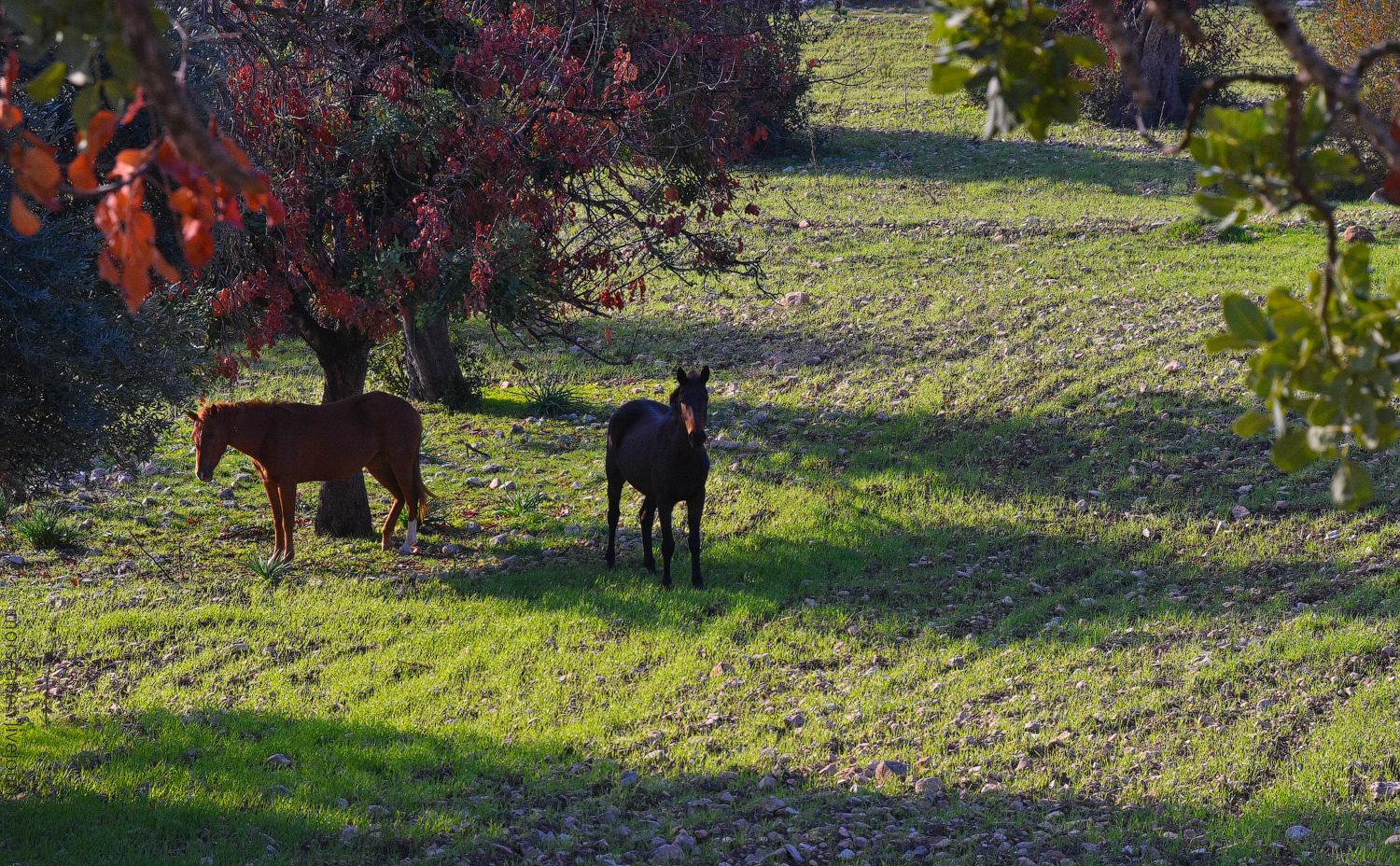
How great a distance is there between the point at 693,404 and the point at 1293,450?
6627 millimetres

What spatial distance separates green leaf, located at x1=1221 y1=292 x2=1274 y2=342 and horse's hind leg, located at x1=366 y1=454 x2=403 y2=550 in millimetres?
9243

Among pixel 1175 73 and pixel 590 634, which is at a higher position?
pixel 1175 73

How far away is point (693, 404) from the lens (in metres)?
8.79

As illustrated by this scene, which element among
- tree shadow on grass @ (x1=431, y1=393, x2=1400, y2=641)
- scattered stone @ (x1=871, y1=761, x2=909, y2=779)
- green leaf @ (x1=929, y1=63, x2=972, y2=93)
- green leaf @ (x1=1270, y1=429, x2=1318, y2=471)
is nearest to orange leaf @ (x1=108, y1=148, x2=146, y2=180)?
green leaf @ (x1=929, y1=63, x2=972, y2=93)

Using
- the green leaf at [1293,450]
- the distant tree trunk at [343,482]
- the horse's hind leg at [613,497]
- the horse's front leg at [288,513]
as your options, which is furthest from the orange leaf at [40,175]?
the distant tree trunk at [343,482]

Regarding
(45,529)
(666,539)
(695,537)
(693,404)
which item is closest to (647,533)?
(666,539)

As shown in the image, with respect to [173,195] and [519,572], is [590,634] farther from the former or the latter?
[173,195]

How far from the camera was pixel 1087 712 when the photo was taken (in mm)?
6789

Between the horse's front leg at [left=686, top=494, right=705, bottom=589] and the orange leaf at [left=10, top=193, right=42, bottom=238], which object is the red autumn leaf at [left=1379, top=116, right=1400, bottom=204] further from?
the horse's front leg at [left=686, top=494, right=705, bottom=589]

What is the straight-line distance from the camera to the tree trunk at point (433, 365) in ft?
48.9

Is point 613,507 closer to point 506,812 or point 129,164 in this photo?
point 506,812

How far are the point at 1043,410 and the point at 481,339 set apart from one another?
9.29 m

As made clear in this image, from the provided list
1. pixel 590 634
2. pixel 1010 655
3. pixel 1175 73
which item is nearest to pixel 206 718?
pixel 590 634

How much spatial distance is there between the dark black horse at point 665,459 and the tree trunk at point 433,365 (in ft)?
17.5
